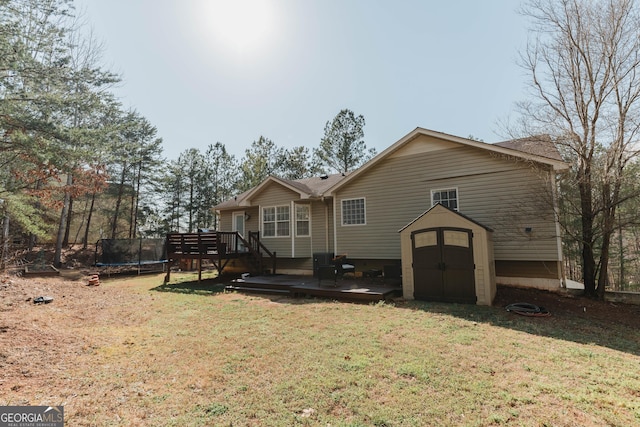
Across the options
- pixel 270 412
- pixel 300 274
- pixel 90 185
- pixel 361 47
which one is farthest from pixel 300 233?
pixel 90 185

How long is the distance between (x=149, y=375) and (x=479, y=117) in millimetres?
14048

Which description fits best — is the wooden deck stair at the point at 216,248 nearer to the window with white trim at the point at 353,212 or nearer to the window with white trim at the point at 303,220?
the window with white trim at the point at 303,220

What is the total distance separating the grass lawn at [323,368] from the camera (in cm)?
287

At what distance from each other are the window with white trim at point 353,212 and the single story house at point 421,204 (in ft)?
0.13

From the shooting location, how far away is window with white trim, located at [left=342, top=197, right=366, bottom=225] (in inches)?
452

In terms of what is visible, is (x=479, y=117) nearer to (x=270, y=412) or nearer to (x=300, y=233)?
(x=300, y=233)

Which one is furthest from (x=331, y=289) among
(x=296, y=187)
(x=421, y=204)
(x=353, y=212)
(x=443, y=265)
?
(x=296, y=187)

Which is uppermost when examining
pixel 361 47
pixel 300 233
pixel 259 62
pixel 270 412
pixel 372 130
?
pixel 372 130

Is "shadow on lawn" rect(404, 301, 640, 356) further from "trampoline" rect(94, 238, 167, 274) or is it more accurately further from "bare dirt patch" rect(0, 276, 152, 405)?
"trampoline" rect(94, 238, 167, 274)

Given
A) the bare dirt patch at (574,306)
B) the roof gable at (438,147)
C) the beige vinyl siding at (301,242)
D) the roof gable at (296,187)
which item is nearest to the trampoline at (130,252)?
the roof gable at (296,187)

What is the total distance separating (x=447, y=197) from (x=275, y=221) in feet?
24.4

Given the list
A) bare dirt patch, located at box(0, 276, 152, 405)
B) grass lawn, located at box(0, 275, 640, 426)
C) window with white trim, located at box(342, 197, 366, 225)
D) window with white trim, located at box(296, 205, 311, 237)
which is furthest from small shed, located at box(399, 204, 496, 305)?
bare dirt patch, located at box(0, 276, 152, 405)

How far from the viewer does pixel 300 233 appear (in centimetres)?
1295

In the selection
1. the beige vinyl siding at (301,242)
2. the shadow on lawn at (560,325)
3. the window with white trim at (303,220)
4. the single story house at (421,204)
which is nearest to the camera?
the shadow on lawn at (560,325)
